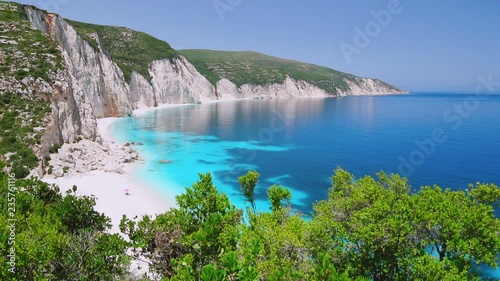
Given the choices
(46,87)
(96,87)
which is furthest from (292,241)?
(96,87)

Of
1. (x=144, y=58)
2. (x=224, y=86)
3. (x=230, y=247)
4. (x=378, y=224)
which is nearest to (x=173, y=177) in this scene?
(x=230, y=247)

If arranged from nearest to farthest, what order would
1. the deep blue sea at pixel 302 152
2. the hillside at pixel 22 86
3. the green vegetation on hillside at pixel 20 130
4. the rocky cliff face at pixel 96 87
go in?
the green vegetation on hillside at pixel 20 130
the hillside at pixel 22 86
the deep blue sea at pixel 302 152
the rocky cliff face at pixel 96 87

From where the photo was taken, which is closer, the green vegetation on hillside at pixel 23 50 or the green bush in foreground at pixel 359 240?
the green bush in foreground at pixel 359 240

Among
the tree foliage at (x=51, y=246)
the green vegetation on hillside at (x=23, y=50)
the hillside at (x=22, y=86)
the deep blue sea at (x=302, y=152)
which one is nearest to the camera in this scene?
the tree foliage at (x=51, y=246)

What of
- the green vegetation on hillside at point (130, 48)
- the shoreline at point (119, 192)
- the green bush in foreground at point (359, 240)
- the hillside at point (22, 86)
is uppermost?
the green vegetation on hillside at point (130, 48)

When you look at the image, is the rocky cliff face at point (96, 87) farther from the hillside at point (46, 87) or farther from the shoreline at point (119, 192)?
the shoreline at point (119, 192)

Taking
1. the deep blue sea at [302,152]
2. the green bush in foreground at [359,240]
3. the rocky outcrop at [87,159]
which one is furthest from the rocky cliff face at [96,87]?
the green bush in foreground at [359,240]

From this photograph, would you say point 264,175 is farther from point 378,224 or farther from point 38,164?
point 378,224
